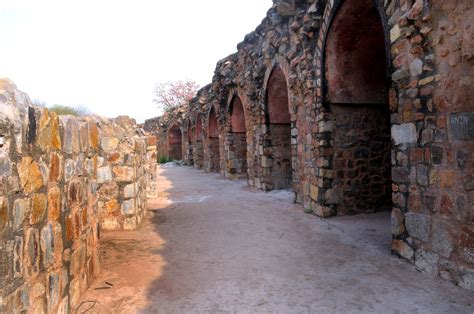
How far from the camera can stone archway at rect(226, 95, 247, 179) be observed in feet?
39.0

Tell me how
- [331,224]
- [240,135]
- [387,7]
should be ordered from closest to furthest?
1. [387,7]
2. [331,224]
3. [240,135]

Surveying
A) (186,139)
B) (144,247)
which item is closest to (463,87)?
(144,247)

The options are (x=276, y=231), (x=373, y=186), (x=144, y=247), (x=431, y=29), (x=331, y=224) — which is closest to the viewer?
(x=431, y=29)

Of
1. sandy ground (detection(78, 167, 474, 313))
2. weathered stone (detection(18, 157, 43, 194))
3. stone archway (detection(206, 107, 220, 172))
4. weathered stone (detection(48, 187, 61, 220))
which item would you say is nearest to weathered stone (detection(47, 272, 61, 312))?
weathered stone (detection(48, 187, 61, 220))

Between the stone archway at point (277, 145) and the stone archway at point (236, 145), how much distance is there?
10.9 feet

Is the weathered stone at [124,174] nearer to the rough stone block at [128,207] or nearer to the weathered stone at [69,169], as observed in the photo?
the rough stone block at [128,207]

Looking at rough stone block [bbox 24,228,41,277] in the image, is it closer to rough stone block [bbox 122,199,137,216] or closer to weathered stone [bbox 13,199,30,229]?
weathered stone [bbox 13,199,30,229]

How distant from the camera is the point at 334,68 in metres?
5.42

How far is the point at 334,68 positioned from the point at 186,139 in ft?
53.5

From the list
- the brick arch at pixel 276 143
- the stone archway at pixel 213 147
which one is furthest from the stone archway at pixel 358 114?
the stone archway at pixel 213 147

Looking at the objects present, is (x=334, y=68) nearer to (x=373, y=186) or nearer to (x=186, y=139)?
(x=373, y=186)

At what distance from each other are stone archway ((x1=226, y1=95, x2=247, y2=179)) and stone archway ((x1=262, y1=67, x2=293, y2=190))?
10.9 ft

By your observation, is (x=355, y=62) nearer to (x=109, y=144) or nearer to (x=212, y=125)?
(x=109, y=144)

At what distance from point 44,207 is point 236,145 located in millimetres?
10085
